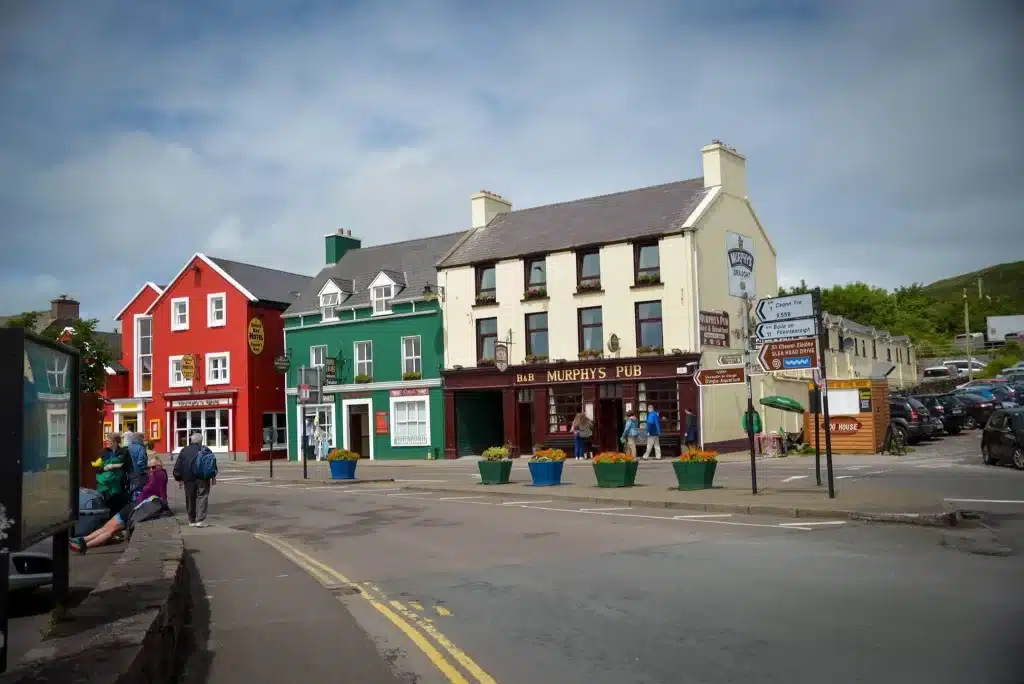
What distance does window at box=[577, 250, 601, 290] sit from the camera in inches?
1468

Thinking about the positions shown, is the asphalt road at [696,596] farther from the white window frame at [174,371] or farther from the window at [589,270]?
the white window frame at [174,371]

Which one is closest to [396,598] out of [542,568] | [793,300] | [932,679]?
[542,568]

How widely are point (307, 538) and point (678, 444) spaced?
846 inches

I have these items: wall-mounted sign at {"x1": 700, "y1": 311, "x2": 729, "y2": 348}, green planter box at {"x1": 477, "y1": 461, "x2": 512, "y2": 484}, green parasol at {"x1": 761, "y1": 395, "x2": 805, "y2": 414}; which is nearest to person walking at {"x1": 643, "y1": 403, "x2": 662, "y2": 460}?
wall-mounted sign at {"x1": 700, "y1": 311, "x2": 729, "y2": 348}

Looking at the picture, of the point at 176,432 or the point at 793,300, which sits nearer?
the point at 793,300

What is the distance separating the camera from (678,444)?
34.7 meters

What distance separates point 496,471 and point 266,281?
103ft

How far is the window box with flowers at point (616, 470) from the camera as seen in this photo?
21.1 meters

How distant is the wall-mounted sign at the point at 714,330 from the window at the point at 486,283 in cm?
1018

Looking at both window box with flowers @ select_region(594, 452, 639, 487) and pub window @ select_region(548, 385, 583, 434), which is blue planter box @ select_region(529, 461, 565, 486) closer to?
window box with flowers @ select_region(594, 452, 639, 487)

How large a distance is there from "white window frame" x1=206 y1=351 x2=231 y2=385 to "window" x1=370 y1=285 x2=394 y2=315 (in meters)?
9.56

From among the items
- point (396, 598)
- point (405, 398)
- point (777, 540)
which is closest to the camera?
point (396, 598)

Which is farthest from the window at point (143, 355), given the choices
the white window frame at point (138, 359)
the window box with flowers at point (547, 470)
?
the window box with flowers at point (547, 470)

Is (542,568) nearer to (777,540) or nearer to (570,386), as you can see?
(777,540)
